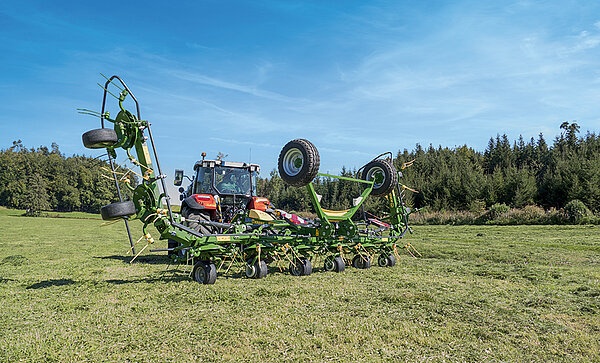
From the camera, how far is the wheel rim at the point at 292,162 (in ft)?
26.2

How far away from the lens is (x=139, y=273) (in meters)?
8.17

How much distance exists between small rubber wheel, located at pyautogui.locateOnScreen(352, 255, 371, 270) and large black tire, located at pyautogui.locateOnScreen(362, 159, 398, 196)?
1.73 m

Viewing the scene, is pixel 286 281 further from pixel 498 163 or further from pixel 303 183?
pixel 498 163

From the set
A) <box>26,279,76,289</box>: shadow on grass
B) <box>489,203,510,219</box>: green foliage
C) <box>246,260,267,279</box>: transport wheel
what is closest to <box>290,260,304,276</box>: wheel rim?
<box>246,260,267,279</box>: transport wheel

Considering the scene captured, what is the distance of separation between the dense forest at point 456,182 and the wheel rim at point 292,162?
3.38 meters

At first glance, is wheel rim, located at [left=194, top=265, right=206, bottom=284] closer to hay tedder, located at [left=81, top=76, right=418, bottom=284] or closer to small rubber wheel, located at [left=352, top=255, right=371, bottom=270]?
hay tedder, located at [left=81, top=76, right=418, bottom=284]

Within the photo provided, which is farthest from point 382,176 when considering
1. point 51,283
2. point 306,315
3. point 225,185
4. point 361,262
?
point 51,283

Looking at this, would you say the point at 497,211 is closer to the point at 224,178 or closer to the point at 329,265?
the point at 329,265

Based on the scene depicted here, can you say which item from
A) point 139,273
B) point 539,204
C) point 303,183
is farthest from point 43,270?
point 539,204

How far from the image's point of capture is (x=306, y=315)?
5016 mm

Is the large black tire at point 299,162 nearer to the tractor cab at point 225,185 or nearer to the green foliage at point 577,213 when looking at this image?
the tractor cab at point 225,185

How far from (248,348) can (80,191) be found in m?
79.1

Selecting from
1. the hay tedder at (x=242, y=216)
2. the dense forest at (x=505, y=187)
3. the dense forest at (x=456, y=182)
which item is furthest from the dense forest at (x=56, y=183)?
the hay tedder at (x=242, y=216)

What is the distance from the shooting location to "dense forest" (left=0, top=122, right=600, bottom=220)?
2952cm
